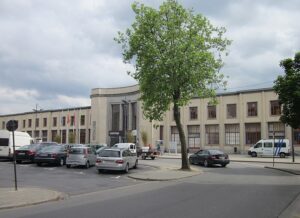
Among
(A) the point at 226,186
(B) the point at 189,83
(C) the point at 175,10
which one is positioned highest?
(C) the point at 175,10

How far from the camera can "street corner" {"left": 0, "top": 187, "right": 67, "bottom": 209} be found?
1169 centimetres

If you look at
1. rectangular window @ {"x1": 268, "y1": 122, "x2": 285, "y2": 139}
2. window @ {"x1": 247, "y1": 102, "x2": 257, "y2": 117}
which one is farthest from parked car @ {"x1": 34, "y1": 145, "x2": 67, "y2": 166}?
window @ {"x1": 247, "y1": 102, "x2": 257, "y2": 117}

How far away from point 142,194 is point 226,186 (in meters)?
4.53

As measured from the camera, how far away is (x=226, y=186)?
56.0 ft

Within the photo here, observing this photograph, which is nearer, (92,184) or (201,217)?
(201,217)

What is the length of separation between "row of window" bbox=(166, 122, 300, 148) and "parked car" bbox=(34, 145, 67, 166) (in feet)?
131

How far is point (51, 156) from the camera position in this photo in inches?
1085

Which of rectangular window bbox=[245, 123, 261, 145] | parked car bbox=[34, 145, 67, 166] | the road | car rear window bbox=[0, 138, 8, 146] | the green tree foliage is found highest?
the green tree foliage

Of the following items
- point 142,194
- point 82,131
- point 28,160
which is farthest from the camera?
point 82,131

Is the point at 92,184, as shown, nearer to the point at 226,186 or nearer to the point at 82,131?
the point at 226,186

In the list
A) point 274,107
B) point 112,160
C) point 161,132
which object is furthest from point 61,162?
point 161,132

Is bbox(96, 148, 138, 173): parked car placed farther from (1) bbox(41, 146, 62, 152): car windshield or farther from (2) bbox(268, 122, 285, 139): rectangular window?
(2) bbox(268, 122, 285, 139): rectangular window

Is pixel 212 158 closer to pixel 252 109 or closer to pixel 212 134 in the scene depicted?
pixel 252 109

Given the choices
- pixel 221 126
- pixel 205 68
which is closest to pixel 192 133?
pixel 221 126
